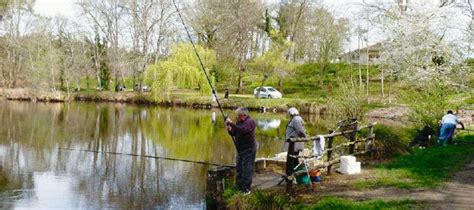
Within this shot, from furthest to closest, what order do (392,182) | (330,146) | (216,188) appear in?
1. (330,146)
2. (392,182)
3. (216,188)

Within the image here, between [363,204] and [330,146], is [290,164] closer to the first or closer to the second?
[363,204]

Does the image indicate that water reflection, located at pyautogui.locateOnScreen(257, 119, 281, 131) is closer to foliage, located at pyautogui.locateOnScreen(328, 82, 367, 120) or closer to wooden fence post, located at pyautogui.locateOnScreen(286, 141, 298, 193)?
foliage, located at pyautogui.locateOnScreen(328, 82, 367, 120)

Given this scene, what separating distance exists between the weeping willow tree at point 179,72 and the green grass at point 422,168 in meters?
28.5

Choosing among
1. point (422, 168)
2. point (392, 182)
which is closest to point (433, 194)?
point (392, 182)

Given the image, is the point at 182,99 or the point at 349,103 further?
the point at 182,99

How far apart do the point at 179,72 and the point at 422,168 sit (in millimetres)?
31545

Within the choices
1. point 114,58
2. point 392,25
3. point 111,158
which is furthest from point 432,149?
point 114,58

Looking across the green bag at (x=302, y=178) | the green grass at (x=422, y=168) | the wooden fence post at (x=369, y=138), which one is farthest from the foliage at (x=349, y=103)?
the green bag at (x=302, y=178)

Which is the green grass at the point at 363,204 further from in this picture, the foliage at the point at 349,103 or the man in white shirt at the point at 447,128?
the foliage at the point at 349,103

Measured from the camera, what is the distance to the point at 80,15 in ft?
167

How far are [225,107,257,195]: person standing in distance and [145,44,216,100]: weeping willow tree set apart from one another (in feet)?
108

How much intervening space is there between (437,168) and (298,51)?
4837cm

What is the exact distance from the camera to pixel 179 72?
138ft

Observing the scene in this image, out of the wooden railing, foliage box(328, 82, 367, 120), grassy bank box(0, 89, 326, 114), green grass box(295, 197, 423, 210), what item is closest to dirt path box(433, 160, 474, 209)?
green grass box(295, 197, 423, 210)
